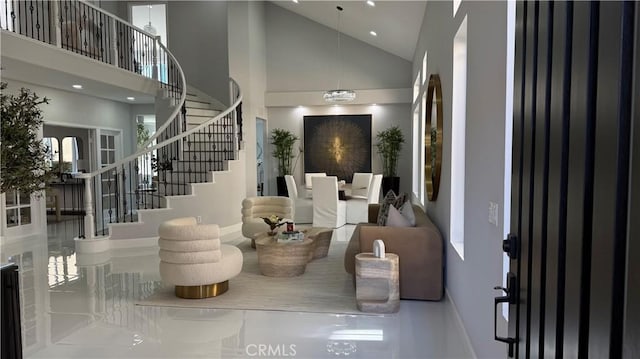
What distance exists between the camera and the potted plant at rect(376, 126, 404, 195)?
35.5ft

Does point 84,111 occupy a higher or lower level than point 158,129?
higher

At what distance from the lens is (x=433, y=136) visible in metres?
4.88

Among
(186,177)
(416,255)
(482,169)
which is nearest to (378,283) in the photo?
(416,255)

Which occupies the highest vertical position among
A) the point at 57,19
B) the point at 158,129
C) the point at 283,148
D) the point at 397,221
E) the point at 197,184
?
the point at 57,19

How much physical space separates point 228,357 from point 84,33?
793cm

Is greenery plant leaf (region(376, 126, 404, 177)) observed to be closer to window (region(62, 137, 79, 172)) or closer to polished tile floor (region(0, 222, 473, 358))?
polished tile floor (region(0, 222, 473, 358))

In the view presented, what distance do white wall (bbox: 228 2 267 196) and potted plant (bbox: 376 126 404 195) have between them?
11.1ft

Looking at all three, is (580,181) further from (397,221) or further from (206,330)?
(397,221)

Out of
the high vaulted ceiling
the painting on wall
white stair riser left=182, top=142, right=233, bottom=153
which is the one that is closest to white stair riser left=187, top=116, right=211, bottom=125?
white stair riser left=182, top=142, right=233, bottom=153

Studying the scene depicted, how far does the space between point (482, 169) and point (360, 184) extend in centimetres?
773

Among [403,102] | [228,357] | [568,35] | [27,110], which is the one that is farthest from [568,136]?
[403,102]

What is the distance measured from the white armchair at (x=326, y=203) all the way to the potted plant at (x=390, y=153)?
2.65 metres

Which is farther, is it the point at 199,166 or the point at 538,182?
the point at 199,166

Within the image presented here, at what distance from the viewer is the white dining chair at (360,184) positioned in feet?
33.1
